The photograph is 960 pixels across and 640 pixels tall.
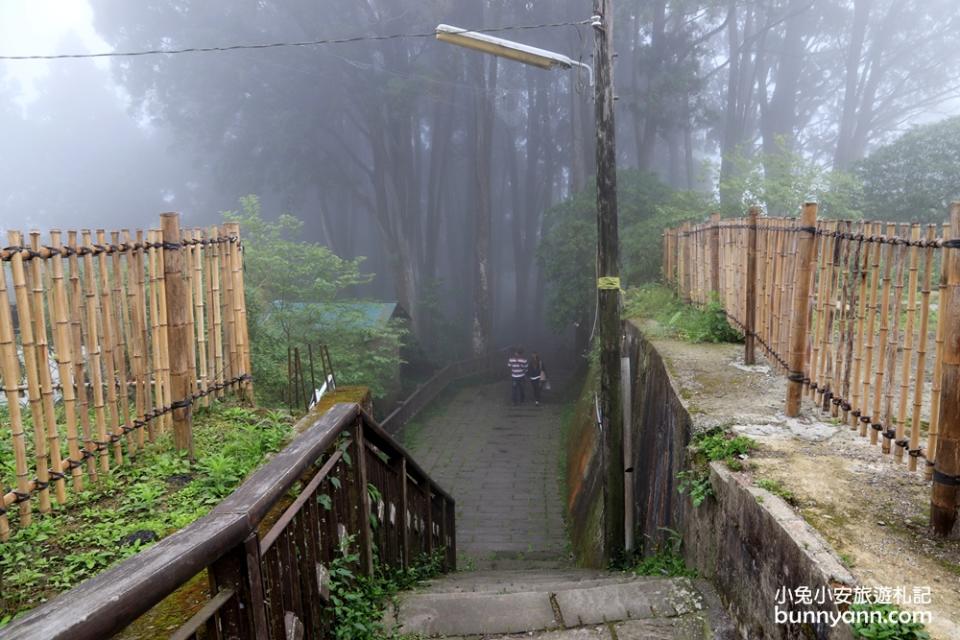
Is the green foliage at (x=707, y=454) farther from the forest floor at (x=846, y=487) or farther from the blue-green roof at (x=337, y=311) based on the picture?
the blue-green roof at (x=337, y=311)

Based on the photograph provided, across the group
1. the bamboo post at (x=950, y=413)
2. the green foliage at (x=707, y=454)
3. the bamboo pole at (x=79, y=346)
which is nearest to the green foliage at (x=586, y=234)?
the green foliage at (x=707, y=454)

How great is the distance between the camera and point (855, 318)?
167 inches

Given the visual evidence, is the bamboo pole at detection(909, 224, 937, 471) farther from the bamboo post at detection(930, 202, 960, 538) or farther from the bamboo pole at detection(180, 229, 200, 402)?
the bamboo pole at detection(180, 229, 200, 402)

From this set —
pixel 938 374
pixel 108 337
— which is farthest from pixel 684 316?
pixel 108 337

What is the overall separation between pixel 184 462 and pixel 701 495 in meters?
3.57

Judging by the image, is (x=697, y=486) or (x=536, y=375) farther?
(x=536, y=375)

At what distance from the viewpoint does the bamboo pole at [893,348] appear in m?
3.66

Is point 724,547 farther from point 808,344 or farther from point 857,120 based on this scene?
point 857,120

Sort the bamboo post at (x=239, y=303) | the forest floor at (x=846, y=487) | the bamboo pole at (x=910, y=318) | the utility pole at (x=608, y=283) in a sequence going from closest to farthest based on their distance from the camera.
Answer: the forest floor at (x=846, y=487) < the bamboo pole at (x=910, y=318) < the bamboo post at (x=239, y=303) < the utility pole at (x=608, y=283)

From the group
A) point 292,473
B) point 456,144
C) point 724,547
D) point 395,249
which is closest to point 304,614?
point 292,473

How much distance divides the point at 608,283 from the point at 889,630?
5.18 m

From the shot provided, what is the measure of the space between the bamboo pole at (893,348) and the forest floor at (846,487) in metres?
0.24

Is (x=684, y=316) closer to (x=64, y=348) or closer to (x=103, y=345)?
(x=103, y=345)

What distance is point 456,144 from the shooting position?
123 feet
